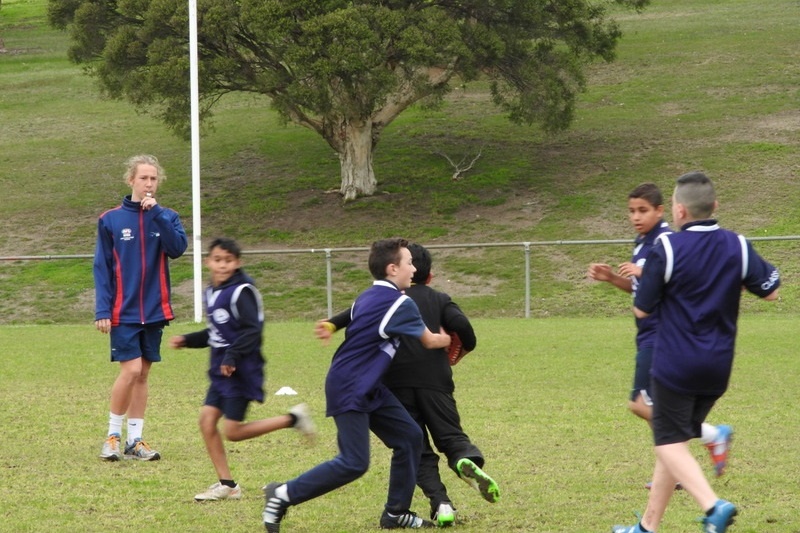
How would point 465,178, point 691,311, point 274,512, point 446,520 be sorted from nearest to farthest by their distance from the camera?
point 691,311
point 274,512
point 446,520
point 465,178

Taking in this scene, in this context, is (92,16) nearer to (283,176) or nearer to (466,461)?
(283,176)

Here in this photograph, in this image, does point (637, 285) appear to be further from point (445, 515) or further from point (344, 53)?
point (344, 53)

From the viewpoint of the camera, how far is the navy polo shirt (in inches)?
198

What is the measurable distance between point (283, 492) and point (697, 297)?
7.32ft

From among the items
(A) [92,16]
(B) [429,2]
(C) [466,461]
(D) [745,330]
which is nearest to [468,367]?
(D) [745,330]

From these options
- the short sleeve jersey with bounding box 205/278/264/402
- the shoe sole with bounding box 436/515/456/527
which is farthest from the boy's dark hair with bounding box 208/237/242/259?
the shoe sole with bounding box 436/515/456/527

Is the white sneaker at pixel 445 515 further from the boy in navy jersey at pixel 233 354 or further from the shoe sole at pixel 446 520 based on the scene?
the boy in navy jersey at pixel 233 354

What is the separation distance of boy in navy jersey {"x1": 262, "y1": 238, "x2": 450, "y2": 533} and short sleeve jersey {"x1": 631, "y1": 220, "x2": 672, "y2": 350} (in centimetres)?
122

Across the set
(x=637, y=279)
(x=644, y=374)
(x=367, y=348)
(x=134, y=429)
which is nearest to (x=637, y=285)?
(x=637, y=279)

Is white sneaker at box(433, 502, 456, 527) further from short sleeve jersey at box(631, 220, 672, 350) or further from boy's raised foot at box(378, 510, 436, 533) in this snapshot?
short sleeve jersey at box(631, 220, 672, 350)

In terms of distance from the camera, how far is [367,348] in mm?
5695

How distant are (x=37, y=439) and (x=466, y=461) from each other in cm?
386

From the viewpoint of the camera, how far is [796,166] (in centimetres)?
3170

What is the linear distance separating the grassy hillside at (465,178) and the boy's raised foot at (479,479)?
1672cm
